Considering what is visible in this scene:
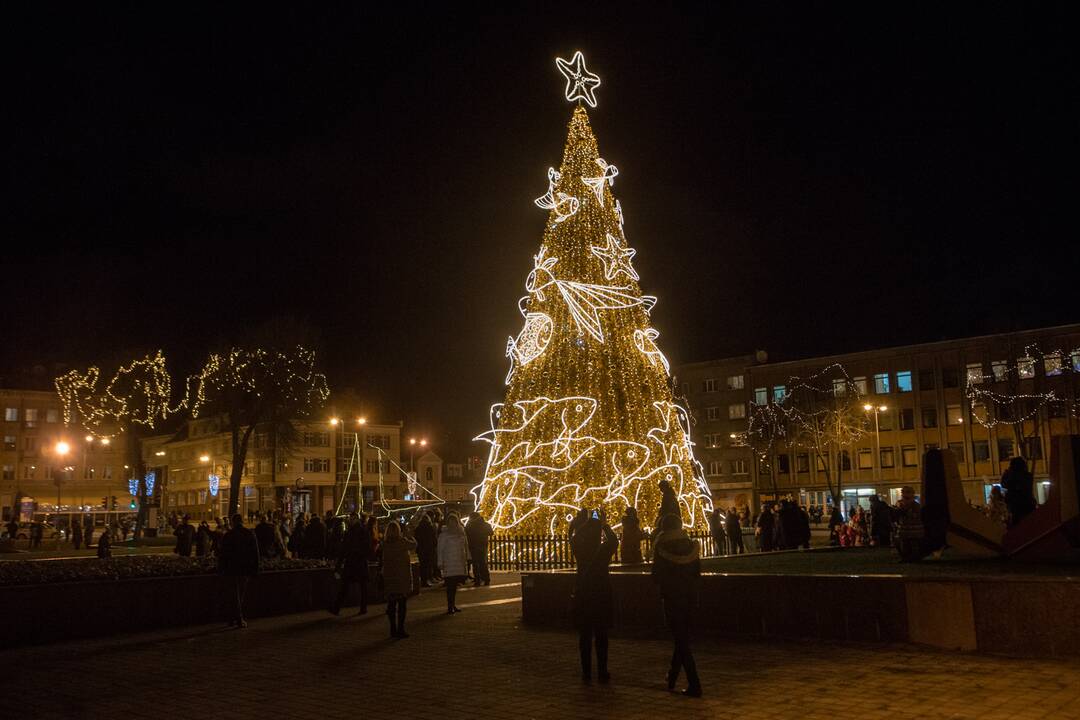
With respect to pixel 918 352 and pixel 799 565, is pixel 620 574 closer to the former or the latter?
pixel 799 565

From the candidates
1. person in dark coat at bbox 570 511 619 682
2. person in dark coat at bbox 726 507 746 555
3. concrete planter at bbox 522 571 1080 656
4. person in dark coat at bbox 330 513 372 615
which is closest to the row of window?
person in dark coat at bbox 726 507 746 555

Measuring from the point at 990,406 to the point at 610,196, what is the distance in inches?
1780

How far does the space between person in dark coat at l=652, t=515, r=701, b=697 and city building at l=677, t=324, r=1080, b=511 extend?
50.0 meters

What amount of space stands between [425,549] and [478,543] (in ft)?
4.75

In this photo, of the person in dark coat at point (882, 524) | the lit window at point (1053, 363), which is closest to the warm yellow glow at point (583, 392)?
the person in dark coat at point (882, 524)

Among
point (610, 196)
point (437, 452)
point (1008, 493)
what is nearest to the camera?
point (1008, 493)

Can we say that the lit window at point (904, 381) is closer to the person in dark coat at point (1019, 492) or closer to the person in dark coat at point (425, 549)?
Answer: the person in dark coat at point (425, 549)

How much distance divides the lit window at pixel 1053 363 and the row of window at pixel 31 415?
86.1 meters

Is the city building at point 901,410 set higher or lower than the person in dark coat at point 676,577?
higher

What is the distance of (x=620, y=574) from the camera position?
1342cm

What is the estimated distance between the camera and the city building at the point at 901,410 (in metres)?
58.2

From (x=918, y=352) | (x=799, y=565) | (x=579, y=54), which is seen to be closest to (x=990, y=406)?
(x=918, y=352)

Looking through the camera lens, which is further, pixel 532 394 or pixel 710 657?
pixel 532 394

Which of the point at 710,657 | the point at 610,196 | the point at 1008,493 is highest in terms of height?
the point at 610,196
